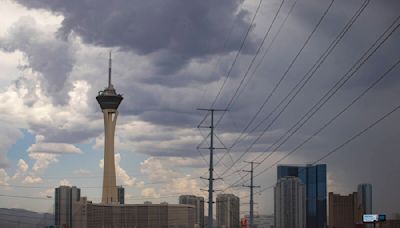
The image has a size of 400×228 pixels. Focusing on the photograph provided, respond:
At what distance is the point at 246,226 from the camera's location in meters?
197

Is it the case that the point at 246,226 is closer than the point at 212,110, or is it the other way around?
the point at 212,110

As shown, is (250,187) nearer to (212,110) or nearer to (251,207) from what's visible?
(251,207)

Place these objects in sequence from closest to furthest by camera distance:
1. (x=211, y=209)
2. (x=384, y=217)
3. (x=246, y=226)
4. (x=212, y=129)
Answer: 1. (x=211, y=209)
2. (x=212, y=129)
3. (x=384, y=217)
4. (x=246, y=226)

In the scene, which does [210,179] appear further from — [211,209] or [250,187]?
[250,187]

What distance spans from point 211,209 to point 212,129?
1747 centimetres

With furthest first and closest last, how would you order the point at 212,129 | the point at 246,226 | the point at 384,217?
the point at 246,226 → the point at 384,217 → the point at 212,129

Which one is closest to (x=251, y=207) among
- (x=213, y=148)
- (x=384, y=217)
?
(x=213, y=148)

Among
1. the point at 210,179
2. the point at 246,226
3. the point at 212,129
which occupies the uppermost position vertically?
the point at 212,129

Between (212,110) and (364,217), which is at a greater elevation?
(212,110)

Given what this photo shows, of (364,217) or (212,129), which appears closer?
(212,129)

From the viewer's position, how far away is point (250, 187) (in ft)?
491

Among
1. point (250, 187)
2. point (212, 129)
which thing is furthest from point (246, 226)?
point (212, 129)

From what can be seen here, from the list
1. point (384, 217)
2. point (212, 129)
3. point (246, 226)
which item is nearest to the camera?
point (212, 129)

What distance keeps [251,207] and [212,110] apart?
21.0 metres
